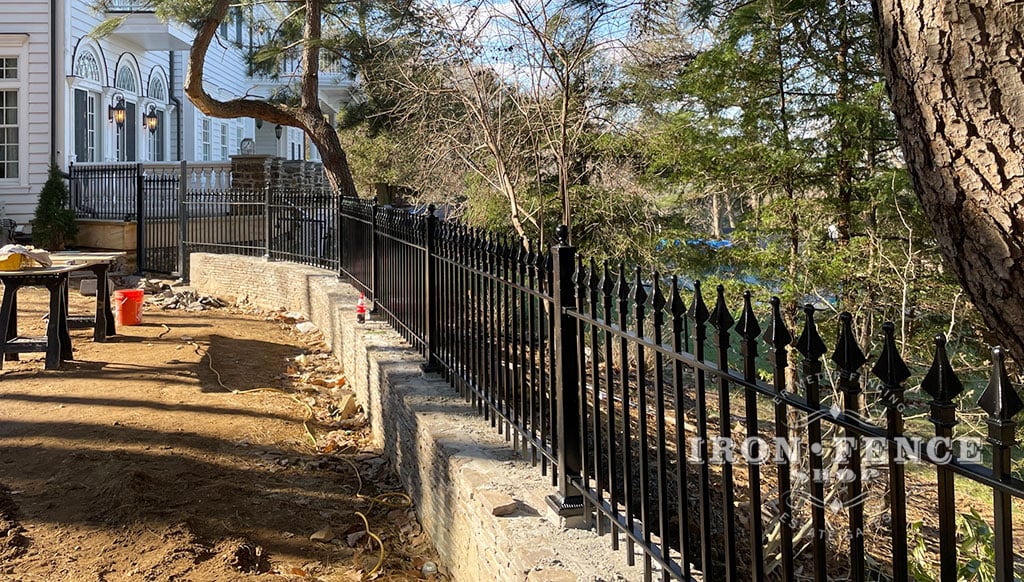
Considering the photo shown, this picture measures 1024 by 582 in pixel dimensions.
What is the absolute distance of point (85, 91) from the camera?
18062mm

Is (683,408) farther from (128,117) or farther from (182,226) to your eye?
(128,117)

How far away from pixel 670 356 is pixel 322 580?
7.71 ft

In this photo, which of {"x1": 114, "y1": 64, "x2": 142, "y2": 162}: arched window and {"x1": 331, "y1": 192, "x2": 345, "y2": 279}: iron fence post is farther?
{"x1": 114, "y1": 64, "x2": 142, "y2": 162}: arched window

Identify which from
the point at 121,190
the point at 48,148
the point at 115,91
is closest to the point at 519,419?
the point at 121,190

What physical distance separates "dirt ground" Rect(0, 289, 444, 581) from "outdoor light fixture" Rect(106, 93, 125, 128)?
12.2 m

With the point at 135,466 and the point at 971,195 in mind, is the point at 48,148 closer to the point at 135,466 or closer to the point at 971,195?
the point at 135,466

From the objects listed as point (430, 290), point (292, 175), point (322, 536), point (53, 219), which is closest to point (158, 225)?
point (53, 219)

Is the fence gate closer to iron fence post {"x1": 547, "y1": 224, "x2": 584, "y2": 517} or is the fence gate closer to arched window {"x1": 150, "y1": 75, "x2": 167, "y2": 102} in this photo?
arched window {"x1": 150, "y1": 75, "x2": 167, "y2": 102}

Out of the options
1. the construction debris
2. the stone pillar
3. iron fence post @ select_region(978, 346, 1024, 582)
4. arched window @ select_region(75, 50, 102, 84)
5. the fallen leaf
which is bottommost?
the fallen leaf

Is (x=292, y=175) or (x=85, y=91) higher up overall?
(x=85, y=91)

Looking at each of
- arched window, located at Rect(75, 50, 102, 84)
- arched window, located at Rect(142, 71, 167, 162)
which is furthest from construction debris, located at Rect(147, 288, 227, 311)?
arched window, located at Rect(142, 71, 167, 162)

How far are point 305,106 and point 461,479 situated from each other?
11613 mm

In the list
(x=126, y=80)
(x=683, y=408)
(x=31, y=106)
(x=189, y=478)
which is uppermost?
(x=126, y=80)

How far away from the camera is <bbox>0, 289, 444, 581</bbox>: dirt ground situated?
4035 mm
